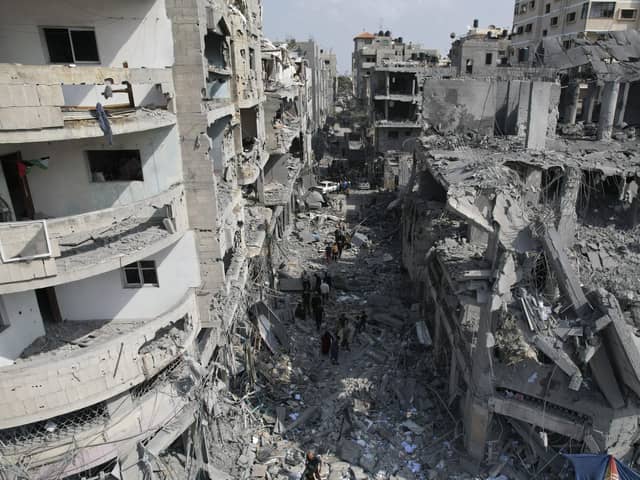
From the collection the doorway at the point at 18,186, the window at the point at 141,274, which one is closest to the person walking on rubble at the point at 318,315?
the window at the point at 141,274

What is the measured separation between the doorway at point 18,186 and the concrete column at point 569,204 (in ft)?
46.9

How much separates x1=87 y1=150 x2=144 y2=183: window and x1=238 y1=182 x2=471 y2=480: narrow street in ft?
26.4

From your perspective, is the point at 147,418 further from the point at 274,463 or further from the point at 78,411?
the point at 274,463

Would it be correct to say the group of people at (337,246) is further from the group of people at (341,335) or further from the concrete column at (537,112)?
the concrete column at (537,112)

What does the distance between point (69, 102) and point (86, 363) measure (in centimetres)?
531

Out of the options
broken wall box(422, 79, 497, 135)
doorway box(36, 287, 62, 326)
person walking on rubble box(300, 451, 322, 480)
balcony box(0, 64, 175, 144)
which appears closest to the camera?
balcony box(0, 64, 175, 144)

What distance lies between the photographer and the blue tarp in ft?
30.8

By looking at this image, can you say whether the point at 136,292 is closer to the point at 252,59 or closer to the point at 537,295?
the point at 537,295

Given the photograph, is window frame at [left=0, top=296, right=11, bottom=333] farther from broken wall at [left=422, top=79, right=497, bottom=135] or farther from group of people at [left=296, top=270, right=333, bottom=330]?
broken wall at [left=422, top=79, right=497, bottom=135]

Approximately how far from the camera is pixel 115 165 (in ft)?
33.0

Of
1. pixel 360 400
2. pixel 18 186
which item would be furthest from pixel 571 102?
pixel 18 186

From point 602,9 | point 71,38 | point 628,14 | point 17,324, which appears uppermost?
point 602,9

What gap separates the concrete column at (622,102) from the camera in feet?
73.0

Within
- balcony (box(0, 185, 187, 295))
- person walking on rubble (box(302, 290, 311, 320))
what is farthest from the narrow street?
balcony (box(0, 185, 187, 295))
